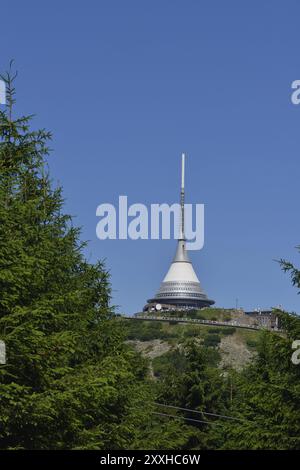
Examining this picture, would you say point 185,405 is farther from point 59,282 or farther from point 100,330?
point 59,282

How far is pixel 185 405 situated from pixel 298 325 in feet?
88.8

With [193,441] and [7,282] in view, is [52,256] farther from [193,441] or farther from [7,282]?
[193,441]

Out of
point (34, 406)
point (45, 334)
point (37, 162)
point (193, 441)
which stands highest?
point (37, 162)

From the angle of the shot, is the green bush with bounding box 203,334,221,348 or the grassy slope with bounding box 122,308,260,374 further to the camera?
the green bush with bounding box 203,334,221,348

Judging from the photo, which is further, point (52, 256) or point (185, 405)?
point (185, 405)

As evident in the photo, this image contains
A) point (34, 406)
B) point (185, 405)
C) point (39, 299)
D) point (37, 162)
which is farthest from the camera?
point (185, 405)

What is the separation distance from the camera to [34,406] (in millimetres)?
17422

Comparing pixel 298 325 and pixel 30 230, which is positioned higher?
pixel 30 230

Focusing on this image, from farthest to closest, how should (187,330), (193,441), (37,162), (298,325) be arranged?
1. (187,330)
2. (193,441)
3. (298,325)
4. (37,162)

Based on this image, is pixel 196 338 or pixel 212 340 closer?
pixel 196 338

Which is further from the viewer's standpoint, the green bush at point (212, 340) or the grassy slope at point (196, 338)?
the green bush at point (212, 340)

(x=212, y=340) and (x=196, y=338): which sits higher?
(x=196, y=338)
